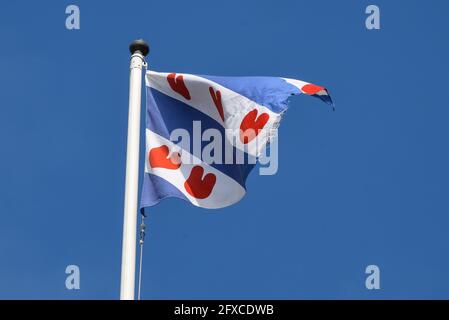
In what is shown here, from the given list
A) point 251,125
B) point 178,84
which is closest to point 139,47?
point 178,84

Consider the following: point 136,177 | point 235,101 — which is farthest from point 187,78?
point 136,177

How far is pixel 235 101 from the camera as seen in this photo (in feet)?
64.1

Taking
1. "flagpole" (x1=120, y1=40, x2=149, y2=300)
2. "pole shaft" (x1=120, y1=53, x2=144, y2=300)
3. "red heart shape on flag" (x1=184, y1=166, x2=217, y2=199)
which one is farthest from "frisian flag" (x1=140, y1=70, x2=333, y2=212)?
"pole shaft" (x1=120, y1=53, x2=144, y2=300)

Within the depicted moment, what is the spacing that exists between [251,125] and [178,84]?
3.91ft

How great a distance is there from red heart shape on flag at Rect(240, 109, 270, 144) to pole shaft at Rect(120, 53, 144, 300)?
171 cm

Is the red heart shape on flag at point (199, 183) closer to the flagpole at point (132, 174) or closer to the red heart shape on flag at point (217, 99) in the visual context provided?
the red heart shape on flag at point (217, 99)

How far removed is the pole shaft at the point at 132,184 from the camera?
16891 millimetres

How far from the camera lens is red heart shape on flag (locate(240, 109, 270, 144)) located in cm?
1911

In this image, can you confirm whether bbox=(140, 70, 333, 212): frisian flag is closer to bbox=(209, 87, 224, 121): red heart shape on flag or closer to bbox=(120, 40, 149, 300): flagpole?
bbox=(209, 87, 224, 121): red heart shape on flag

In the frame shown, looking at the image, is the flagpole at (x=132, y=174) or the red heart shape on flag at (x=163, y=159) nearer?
the flagpole at (x=132, y=174)

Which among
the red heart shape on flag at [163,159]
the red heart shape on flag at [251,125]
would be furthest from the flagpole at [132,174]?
the red heart shape on flag at [251,125]

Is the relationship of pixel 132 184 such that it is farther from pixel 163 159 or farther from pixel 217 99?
pixel 217 99
